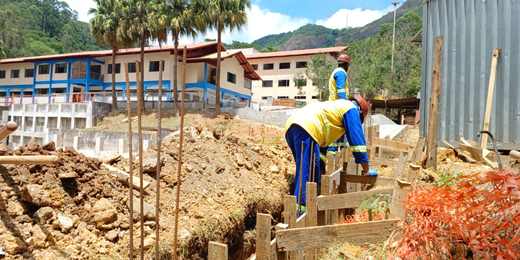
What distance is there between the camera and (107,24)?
2339 cm

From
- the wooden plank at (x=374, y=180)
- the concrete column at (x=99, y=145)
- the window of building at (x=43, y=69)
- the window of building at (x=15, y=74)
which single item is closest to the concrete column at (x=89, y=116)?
the concrete column at (x=99, y=145)

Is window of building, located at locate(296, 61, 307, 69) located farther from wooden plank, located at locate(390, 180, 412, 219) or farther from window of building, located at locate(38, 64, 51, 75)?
wooden plank, located at locate(390, 180, 412, 219)

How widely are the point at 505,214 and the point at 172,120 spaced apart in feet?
70.7

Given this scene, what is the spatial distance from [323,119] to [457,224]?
2.40m

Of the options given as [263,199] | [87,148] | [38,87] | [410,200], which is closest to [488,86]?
[263,199]

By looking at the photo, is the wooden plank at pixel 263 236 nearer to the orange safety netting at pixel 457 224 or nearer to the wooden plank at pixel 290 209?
the wooden plank at pixel 290 209

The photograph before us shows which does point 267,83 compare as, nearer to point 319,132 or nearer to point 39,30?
point 319,132

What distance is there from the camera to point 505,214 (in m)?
1.77

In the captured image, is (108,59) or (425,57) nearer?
(425,57)

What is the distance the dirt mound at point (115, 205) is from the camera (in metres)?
3.54

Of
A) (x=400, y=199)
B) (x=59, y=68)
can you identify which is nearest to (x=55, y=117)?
(x=59, y=68)

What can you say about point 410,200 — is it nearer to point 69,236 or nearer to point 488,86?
point 69,236

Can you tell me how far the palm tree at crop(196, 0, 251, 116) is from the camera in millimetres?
21234

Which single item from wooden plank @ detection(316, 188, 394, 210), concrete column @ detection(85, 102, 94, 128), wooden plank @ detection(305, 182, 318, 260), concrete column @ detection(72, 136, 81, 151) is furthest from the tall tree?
wooden plank @ detection(305, 182, 318, 260)
